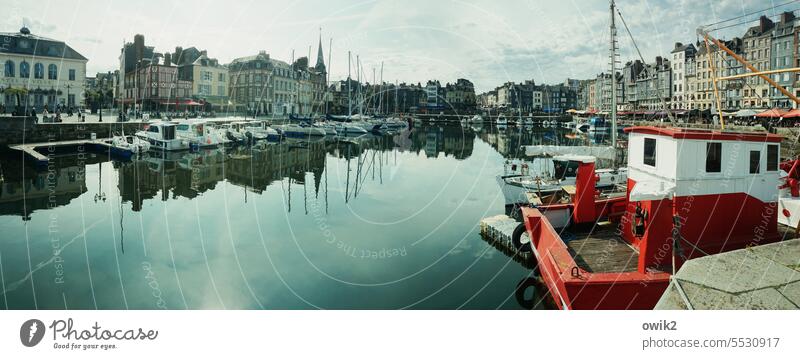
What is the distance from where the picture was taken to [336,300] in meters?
4.37

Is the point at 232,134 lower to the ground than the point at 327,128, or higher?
lower

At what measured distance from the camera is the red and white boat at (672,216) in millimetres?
3820

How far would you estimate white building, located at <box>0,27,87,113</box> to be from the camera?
1011 cm

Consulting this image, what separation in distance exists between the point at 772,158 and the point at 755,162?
271 millimetres

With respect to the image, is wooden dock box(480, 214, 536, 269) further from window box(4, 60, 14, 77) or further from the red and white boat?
window box(4, 60, 14, 77)

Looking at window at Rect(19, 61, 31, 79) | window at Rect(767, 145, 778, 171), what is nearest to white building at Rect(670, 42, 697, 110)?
window at Rect(767, 145, 778, 171)

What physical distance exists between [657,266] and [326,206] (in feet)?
21.2

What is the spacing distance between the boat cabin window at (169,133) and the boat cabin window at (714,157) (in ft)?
60.8

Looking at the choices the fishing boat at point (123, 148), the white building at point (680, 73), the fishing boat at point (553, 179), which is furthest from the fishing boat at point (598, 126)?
the fishing boat at point (123, 148)

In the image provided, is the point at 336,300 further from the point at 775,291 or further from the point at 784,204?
the point at 784,204

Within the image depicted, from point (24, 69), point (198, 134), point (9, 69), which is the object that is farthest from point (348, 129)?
point (9, 69)

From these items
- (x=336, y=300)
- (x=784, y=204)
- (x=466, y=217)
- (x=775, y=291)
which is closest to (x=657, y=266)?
(x=775, y=291)

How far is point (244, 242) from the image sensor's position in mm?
6469

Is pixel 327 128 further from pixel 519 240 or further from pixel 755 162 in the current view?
pixel 755 162
